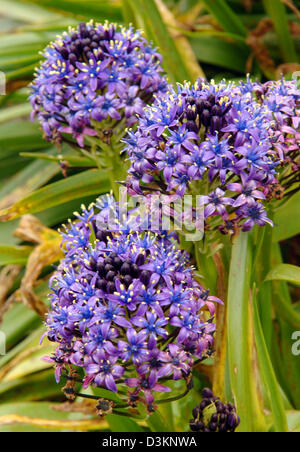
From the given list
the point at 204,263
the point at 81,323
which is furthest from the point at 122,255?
the point at 204,263

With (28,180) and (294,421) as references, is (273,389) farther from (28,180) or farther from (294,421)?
(28,180)

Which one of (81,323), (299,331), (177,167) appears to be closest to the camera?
(81,323)

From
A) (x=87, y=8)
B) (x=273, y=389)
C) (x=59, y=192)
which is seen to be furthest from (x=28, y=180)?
(x=273, y=389)

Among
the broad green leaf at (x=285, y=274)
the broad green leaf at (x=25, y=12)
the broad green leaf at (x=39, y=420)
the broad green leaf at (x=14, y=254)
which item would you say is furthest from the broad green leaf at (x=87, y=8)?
the broad green leaf at (x=39, y=420)

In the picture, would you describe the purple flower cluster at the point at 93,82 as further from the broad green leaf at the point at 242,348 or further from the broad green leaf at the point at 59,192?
the broad green leaf at the point at 242,348
